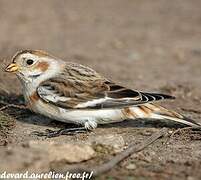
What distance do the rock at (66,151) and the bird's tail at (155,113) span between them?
136cm

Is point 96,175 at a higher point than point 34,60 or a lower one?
lower

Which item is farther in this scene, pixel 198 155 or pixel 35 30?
pixel 35 30

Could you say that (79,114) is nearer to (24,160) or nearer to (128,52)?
(24,160)

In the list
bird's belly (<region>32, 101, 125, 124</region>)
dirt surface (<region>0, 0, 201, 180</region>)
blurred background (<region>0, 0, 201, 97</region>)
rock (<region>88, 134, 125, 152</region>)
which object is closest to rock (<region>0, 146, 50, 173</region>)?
dirt surface (<region>0, 0, 201, 180</region>)

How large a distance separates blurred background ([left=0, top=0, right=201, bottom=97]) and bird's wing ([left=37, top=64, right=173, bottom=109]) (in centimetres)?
198

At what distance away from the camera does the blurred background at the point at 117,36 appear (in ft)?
35.3

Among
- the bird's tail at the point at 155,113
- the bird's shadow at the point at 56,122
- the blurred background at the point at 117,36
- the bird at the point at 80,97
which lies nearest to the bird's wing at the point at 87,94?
the bird at the point at 80,97

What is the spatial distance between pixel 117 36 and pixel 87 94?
22.7ft

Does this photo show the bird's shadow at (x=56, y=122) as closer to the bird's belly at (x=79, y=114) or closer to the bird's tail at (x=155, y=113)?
the bird's tail at (x=155, y=113)

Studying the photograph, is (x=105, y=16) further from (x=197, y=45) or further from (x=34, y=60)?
(x=34, y=60)

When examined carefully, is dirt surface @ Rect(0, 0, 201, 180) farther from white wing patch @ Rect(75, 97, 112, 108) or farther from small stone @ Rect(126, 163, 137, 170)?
white wing patch @ Rect(75, 97, 112, 108)

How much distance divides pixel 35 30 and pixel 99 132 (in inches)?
289

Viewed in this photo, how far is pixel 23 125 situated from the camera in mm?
7332

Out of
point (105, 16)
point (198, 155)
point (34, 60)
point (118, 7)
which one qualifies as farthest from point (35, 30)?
point (198, 155)
